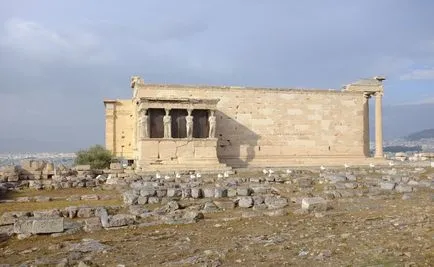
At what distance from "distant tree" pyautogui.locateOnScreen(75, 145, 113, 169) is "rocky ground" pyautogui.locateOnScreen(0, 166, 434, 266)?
1361 cm

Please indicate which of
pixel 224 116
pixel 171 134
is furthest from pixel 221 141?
pixel 171 134

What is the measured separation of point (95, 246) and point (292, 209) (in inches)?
221

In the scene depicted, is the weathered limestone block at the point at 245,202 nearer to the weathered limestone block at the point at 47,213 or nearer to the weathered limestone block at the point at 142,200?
the weathered limestone block at the point at 142,200

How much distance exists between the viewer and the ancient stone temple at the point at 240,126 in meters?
27.4

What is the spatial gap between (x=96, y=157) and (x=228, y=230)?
21.5 m

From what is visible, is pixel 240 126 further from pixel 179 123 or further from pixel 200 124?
pixel 179 123

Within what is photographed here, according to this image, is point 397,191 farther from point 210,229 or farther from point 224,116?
point 224,116

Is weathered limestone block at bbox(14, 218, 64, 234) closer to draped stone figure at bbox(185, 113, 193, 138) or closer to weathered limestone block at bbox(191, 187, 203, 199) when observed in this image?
weathered limestone block at bbox(191, 187, 203, 199)

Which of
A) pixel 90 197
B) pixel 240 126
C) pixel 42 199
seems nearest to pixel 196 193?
pixel 90 197

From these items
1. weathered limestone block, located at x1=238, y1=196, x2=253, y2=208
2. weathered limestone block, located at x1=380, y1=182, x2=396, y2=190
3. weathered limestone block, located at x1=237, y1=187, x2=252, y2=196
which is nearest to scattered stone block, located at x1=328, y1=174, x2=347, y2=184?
weathered limestone block, located at x1=380, y1=182, x2=396, y2=190

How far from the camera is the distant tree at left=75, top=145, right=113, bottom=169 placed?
2883cm

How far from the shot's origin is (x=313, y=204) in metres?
11.7

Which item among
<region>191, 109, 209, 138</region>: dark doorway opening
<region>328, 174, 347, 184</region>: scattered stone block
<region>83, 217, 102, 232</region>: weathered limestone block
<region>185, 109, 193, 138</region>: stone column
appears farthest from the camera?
<region>191, 109, 209, 138</region>: dark doorway opening

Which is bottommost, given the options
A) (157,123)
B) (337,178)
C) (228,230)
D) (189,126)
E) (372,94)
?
(228,230)
